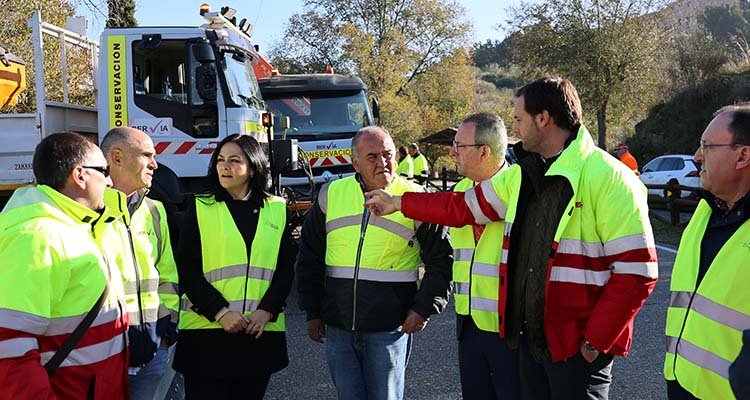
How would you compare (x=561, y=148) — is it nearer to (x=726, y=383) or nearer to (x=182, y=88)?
(x=726, y=383)

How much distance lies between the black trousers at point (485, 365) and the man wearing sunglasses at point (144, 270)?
137cm

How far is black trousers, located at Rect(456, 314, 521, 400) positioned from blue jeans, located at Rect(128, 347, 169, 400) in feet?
4.60

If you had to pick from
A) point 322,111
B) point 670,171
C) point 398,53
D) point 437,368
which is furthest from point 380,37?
point 437,368

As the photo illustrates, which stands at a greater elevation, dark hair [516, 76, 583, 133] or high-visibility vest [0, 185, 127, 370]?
dark hair [516, 76, 583, 133]

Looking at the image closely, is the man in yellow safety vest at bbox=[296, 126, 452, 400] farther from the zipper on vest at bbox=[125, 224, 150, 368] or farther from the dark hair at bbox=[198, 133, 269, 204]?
the zipper on vest at bbox=[125, 224, 150, 368]

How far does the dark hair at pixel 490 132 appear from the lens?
2.74 meters

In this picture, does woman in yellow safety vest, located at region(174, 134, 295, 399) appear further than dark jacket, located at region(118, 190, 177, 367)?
Yes

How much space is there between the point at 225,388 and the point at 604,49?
84.7 ft

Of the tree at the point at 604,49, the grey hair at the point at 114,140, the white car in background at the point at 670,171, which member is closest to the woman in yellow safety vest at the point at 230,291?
the grey hair at the point at 114,140

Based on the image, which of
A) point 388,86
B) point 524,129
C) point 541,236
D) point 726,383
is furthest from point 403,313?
point 388,86

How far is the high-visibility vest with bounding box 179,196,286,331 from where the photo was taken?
107 inches

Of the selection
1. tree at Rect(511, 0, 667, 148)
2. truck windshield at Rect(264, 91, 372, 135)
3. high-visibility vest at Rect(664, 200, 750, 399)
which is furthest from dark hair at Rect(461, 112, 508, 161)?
tree at Rect(511, 0, 667, 148)

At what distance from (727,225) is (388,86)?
3296cm

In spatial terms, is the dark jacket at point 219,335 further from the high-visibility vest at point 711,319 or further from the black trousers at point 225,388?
the high-visibility vest at point 711,319
